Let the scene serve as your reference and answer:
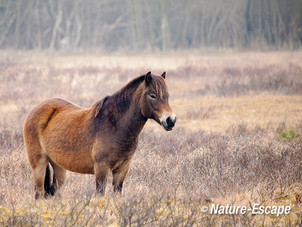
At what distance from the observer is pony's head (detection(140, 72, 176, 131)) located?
4.44m

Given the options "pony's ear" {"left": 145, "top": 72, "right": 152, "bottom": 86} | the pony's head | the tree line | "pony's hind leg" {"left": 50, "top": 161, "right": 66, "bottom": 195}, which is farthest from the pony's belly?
the tree line

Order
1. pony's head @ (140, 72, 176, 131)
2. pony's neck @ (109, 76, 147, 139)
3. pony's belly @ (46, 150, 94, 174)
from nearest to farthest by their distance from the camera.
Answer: pony's head @ (140, 72, 176, 131) → pony's neck @ (109, 76, 147, 139) → pony's belly @ (46, 150, 94, 174)

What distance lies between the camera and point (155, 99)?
446cm

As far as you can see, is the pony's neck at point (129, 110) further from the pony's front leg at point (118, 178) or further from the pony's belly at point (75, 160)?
the pony's belly at point (75, 160)

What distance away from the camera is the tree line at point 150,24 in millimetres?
44469

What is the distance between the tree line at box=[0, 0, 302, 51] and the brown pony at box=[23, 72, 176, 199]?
3701 cm

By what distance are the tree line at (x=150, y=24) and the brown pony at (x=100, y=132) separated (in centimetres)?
3701

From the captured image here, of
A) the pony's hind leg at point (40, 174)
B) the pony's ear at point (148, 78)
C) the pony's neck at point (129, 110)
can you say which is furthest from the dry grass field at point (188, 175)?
the pony's ear at point (148, 78)

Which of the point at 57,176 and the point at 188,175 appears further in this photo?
the point at 188,175

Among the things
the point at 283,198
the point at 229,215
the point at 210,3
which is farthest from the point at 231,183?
the point at 210,3

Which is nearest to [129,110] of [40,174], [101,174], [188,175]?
[101,174]

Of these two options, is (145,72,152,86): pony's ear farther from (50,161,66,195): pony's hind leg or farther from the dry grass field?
(50,161,66,195): pony's hind leg

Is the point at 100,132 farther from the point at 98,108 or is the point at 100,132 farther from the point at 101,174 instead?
the point at 101,174

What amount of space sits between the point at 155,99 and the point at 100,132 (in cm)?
69
